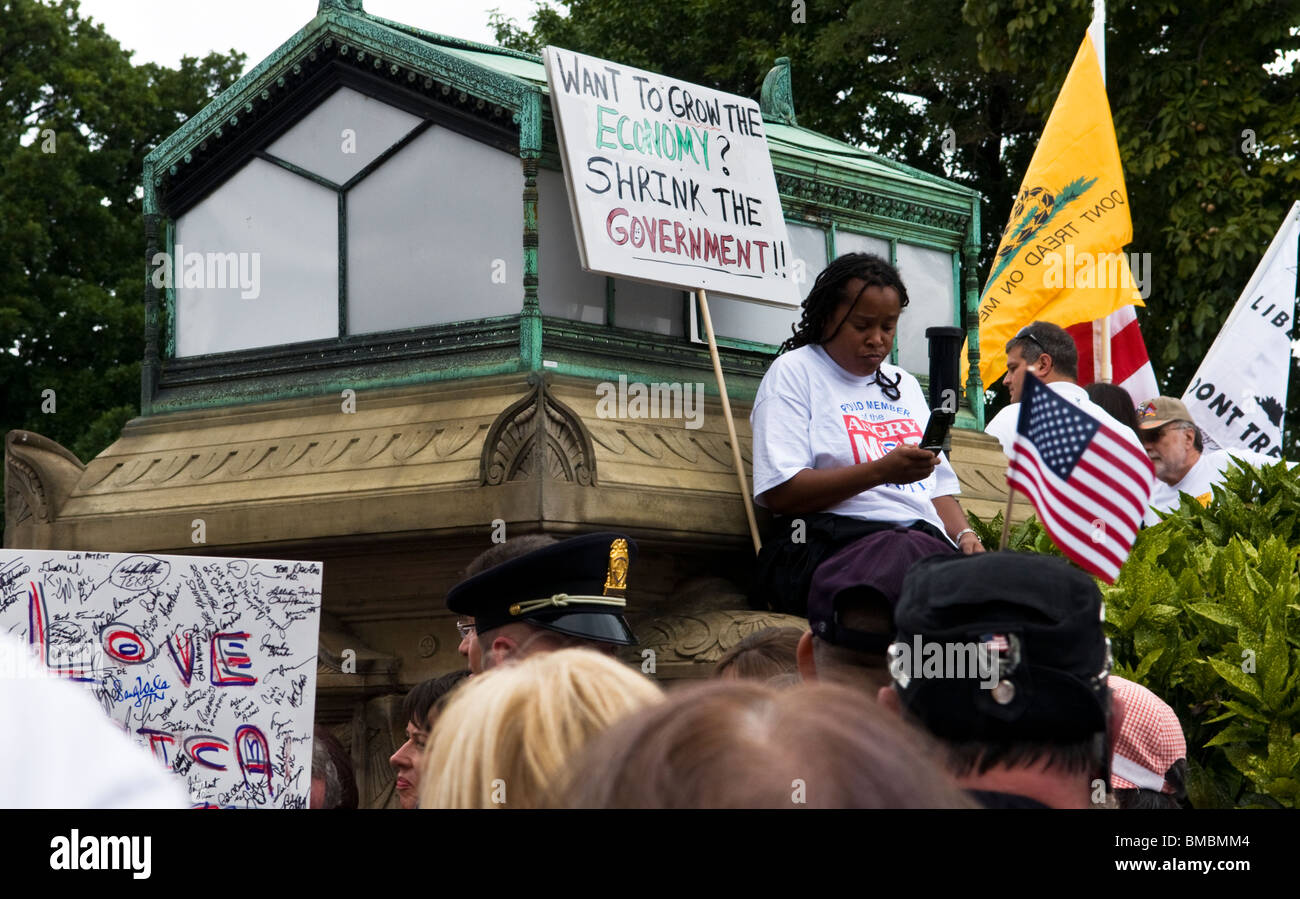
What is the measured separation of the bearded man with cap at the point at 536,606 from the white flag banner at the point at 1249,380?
282 inches

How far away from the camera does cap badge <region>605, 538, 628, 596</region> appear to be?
4770 mm

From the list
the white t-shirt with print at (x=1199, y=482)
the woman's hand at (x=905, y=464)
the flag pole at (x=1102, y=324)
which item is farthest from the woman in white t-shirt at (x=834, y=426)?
the flag pole at (x=1102, y=324)

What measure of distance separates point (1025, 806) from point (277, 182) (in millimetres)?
5925

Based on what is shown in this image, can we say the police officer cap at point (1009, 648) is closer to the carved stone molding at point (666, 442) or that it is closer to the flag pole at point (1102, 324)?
the carved stone molding at point (666, 442)

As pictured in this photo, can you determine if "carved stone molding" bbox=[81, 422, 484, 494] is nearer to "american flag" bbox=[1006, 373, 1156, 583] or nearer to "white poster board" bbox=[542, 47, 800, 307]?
"white poster board" bbox=[542, 47, 800, 307]

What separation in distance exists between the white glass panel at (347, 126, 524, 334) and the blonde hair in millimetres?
4521

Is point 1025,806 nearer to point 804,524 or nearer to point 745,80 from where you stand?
point 804,524

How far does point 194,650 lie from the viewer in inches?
179

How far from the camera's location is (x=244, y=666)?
4621 millimetres

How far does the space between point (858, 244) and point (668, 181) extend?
1.46 m

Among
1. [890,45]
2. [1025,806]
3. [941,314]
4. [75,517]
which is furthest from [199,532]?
[890,45]

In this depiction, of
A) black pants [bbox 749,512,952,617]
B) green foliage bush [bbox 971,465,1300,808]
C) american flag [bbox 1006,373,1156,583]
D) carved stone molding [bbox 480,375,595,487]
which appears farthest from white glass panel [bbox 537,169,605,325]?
american flag [bbox 1006,373,1156,583]

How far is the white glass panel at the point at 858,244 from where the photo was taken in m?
8.31

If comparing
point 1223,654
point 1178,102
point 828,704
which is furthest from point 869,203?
point 1178,102
